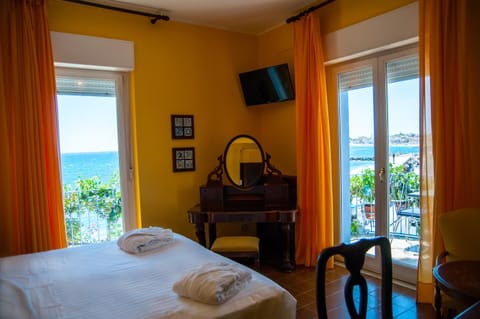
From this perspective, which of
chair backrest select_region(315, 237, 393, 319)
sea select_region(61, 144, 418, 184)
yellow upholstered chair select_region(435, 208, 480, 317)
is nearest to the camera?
chair backrest select_region(315, 237, 393, 319)

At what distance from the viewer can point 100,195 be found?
11.2 ft

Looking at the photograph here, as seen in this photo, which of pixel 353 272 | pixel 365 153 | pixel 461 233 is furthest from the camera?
pixel 365 153

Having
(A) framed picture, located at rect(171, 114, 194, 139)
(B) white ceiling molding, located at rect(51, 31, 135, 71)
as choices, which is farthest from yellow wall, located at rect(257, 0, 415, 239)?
(B) white ceiling molding, located at rect(51, 31, 135, 71)

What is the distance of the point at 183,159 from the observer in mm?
3756

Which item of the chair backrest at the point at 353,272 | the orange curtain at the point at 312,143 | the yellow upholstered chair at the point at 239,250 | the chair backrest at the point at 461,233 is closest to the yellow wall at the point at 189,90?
the orange curtain at the point at 312,143

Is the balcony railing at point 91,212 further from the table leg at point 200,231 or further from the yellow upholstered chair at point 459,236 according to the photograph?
the yellow upholstered chair at point 459,236

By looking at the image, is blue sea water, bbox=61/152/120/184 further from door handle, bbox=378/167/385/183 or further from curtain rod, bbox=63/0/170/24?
door handle, bbox=378/167/385/183

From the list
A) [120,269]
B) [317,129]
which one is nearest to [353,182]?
[317,129]

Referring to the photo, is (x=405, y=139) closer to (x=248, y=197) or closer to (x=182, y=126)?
(x=248, y=197)

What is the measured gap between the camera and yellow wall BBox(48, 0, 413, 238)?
129 inches

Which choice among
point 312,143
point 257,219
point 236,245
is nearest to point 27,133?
point 236,245

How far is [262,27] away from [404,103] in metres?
1.93

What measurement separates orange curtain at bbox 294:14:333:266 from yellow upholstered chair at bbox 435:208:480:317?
50.7 inches

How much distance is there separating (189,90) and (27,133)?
165 centimetres
